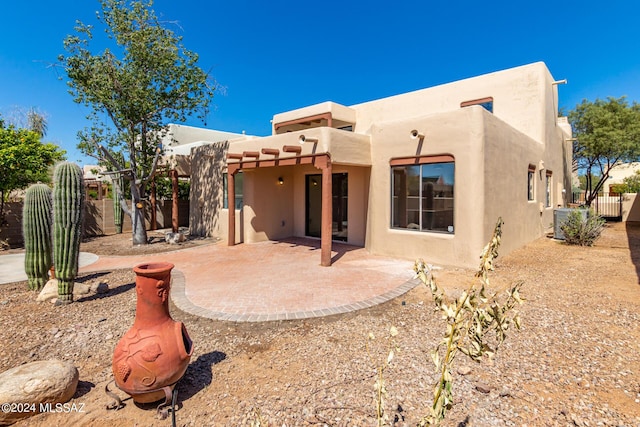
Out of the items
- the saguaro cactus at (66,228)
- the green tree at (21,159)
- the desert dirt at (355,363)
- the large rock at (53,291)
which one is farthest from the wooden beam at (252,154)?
the green tree at (21,159)

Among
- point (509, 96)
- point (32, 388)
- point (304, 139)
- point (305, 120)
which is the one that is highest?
point (509, 96)

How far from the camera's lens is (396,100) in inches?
597

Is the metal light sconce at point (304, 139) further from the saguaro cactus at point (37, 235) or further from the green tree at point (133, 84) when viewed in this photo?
the saguaro cactus at point (37, 235)

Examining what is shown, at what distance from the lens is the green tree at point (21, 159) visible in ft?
38.7

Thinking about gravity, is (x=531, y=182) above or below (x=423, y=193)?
above

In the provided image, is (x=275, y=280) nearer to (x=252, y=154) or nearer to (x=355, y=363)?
(x=355, y=363)

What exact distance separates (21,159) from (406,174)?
14.4 meters

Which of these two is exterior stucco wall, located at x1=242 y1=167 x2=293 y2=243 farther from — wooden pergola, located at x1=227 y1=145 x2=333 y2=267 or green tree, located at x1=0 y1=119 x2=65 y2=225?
green tree, located at x1=0 y1=119 x2=65 y2=225

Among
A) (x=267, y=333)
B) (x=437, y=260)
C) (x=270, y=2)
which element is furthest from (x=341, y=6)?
(x=267, y=333)

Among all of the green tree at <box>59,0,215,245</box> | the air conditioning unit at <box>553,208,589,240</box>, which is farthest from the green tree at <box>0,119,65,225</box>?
the air conditioning unit at <box>553,208,589,240</box>

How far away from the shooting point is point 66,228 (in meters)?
6.31

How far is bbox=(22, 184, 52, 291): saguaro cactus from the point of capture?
682 centimetres

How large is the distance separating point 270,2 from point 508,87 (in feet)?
40.6

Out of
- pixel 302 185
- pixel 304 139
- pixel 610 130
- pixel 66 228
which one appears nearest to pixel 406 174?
pixel 304 139
